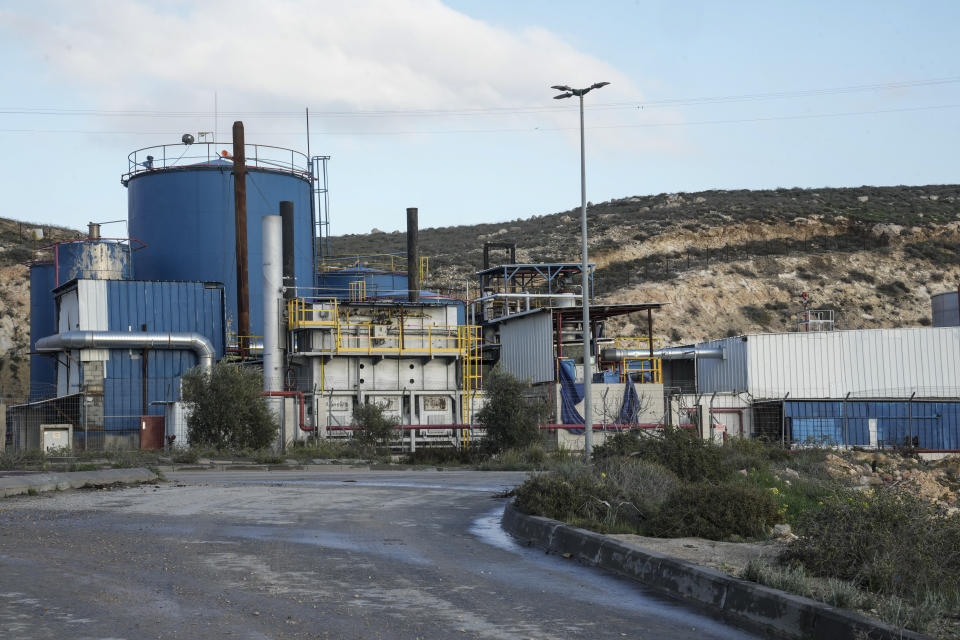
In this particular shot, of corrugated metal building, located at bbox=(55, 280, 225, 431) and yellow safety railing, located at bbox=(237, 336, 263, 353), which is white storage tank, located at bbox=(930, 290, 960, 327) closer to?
yellow safety railing, located at bbox=(237, 336, 263, 353)

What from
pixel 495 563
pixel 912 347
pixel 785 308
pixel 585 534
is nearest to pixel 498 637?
pixel 495 563

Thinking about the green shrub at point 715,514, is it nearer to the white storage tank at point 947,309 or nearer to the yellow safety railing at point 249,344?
the yellow safety railing at point 249,344

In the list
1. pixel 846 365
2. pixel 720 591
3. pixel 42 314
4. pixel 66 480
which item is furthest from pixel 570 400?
pixel 720 591

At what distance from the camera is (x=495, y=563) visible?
Result: 36.4 ft

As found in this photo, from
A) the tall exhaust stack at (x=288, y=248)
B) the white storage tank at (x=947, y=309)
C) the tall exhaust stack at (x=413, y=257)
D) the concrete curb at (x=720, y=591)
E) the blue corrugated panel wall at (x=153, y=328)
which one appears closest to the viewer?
the concrete curb at (x=720, y=591)

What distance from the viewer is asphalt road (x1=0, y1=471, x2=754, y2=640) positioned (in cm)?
766

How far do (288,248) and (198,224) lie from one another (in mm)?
5317

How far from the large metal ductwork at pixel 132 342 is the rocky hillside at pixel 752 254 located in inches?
1287

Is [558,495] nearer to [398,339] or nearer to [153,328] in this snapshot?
[398,339]

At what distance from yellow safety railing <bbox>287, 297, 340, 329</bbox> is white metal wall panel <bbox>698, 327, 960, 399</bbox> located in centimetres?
1937

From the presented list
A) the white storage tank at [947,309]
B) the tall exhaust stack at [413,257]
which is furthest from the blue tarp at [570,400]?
the white storage tank at [947,309]

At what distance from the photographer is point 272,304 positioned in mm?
42125

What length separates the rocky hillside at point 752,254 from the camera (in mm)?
78375

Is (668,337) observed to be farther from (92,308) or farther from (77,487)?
(77,487)
